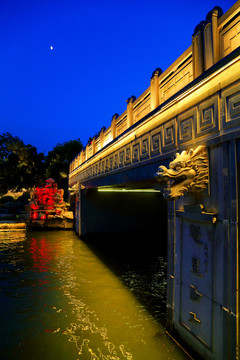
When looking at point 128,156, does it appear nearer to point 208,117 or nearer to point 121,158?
point 121,158

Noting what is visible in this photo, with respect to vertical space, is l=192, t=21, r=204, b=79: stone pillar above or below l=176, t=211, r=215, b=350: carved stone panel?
above

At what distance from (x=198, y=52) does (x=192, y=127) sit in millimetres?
1503

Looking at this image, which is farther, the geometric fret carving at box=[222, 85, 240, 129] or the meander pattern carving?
the meander pattern carving

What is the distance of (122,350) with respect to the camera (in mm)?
5133

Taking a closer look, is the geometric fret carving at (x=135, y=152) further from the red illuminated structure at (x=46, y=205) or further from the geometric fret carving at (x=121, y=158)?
the red illuminated structure at (x=46, y=205)

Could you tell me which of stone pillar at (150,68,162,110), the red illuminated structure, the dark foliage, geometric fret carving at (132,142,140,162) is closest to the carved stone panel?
geometric fret carving at (132,142,140,162)

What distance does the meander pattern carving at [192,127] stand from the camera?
157 inches

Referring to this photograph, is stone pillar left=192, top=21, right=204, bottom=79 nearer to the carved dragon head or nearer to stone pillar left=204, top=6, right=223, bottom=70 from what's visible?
stone pillar left=204, top=6, right=223, bottom=70

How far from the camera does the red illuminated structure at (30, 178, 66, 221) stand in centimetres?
2342

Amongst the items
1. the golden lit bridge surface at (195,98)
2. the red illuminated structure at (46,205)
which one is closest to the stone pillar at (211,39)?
the golden lit bridge surface at (195,98)

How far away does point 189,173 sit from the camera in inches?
177

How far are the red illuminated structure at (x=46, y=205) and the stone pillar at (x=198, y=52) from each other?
20865 mm

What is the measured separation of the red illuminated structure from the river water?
31.5 ft

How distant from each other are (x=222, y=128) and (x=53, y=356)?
5.55 metres
